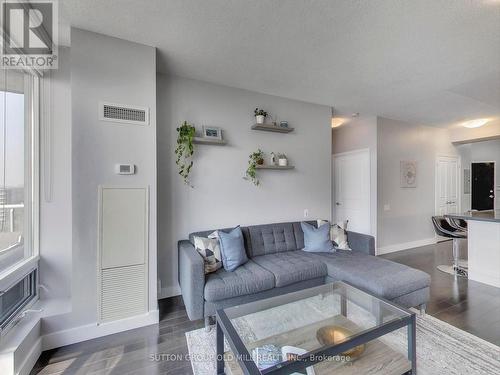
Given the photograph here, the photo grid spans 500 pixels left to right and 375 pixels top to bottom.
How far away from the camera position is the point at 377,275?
224 centimetres

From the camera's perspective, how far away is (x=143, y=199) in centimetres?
225

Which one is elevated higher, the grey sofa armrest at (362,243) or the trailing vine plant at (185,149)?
the trailing vine plant at (185,149)

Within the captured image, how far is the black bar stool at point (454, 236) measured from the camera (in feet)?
11.4

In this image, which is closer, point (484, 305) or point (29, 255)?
point (29, 255)

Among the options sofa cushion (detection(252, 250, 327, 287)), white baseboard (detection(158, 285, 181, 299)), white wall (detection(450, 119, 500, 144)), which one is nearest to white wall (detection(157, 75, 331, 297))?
white baseboard (detection(158, 285, 181, 299))

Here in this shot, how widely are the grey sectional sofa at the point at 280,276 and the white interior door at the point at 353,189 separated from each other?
183 centimetres

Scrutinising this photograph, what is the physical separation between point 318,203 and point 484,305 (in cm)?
218

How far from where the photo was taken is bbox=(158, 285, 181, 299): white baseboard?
2771 mm

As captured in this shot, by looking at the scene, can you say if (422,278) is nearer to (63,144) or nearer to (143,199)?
(143,199)

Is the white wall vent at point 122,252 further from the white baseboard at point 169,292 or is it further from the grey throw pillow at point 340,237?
the grey throw pillow at point 340,237

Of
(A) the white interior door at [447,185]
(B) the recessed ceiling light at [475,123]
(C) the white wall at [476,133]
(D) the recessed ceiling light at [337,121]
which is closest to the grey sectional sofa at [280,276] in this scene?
(D) the recessed ceiling light at [337,121]

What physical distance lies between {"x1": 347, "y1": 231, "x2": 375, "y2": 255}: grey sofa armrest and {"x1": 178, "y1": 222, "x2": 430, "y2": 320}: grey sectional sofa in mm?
12

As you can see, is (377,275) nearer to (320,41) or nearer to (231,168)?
(231,168)

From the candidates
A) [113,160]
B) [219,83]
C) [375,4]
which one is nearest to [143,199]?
[113,160]
